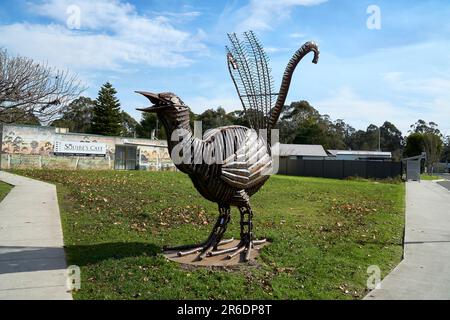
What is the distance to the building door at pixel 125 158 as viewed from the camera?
106 ft

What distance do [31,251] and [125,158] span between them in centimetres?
2690

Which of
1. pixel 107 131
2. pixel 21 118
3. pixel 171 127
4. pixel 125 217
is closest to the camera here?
pixel 171 127

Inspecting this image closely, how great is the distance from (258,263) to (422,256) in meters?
3.21

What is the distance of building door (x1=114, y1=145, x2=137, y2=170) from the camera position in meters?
32.3

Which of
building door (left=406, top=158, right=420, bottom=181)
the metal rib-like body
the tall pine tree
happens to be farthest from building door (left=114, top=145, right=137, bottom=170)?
the metal rib-like body

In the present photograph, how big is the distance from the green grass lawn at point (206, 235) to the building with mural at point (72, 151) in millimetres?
12961

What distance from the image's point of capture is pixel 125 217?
9602 mm

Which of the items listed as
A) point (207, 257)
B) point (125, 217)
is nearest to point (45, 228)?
point (125, 217)

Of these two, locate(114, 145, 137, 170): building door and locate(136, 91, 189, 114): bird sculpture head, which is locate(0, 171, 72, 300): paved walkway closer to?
locate(136, 91, 189, 114): bird sculpture head

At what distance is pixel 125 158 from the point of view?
32.9m

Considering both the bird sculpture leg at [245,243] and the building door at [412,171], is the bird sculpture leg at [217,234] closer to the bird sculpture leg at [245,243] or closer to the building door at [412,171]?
the bird sculpture leg at [245,243]

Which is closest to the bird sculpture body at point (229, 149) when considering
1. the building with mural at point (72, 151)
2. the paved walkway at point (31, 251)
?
the paved walkway at point (31, 251)

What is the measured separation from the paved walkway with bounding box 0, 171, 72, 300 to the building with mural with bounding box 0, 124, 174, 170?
1442 cm
